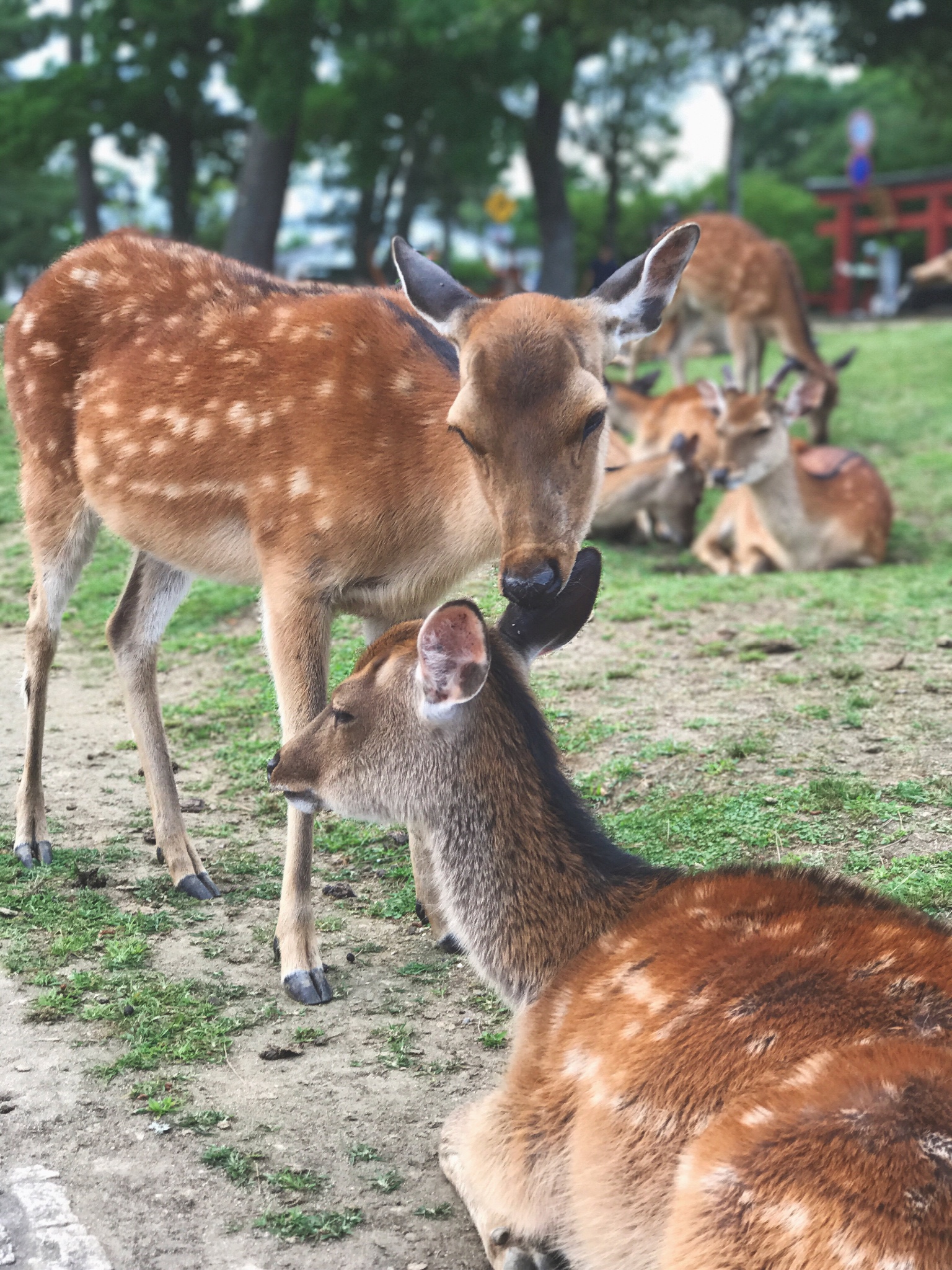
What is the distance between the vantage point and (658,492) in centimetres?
1048

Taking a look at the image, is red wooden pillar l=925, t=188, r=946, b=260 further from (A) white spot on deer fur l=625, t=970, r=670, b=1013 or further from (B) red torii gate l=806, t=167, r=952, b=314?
(A) white spot on deer fur l=625, t=970, r=670, b=1013

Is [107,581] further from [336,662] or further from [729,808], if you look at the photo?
[729,808]

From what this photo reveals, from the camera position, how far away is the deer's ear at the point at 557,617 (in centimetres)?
337

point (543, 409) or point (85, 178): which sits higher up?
point (85, 178)

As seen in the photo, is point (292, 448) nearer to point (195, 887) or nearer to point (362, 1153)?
point (195, 887)

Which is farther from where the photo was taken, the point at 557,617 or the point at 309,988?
the point at 309,988

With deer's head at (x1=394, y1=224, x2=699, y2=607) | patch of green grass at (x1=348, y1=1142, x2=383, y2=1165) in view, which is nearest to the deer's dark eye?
deer's head at (x1=394, y1=224, x2=699, y2=607)

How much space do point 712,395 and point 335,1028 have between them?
25.8 ft

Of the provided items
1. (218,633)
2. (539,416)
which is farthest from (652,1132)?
(218,633)

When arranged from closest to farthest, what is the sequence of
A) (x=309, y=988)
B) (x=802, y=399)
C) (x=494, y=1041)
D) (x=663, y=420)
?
(x=494, y=1041), (x=309, y=988), (x=802, y=399), (x=663, y=420)

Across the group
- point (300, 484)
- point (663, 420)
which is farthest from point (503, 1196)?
point (663, 420)

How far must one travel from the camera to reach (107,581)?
8086 mm

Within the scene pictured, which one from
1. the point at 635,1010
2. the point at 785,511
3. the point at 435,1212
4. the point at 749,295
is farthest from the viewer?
the point at 749,295

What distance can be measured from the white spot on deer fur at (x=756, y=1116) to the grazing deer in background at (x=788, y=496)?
7400 mm
